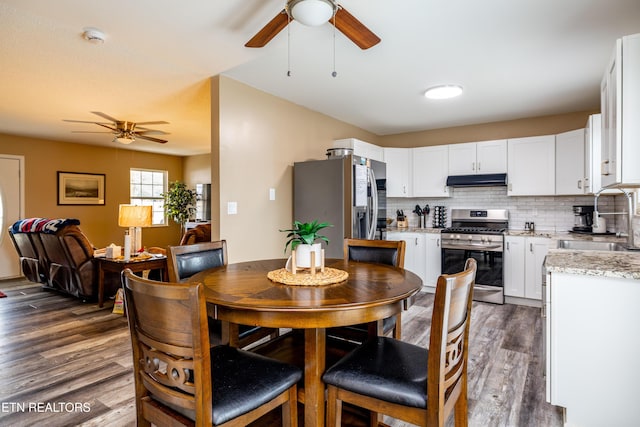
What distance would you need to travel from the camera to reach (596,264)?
1861 millimetres

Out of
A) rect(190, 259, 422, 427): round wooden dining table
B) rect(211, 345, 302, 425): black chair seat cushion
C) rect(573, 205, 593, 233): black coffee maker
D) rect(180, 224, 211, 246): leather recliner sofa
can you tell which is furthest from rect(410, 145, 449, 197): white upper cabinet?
rect(211, 345, 302, 425): black chair seat cushion

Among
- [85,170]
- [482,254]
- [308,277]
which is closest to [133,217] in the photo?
[308,277]

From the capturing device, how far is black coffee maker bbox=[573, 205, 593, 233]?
4.16 meters

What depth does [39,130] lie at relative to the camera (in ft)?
18.3

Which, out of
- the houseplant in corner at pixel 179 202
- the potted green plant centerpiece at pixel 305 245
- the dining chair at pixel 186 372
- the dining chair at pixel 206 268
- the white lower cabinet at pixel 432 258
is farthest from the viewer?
the houseplant in corner at pixel 179 202

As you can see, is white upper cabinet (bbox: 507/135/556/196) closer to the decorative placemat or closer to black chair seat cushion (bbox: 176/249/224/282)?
the decorative placemat

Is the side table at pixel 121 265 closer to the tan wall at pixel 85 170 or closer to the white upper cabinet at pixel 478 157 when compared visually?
the tan wall at pixel 85 170

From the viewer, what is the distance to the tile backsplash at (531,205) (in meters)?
4.19

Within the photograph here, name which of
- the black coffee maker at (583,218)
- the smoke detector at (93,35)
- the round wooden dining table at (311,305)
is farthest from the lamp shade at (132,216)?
the black coffee maker at (583,218)

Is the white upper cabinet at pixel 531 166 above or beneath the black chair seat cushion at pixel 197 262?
above

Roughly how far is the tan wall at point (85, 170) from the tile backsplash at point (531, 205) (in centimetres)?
589

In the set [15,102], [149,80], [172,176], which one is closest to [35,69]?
[149,80]

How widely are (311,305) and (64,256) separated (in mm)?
4230

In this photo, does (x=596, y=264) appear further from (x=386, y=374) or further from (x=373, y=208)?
(x=373, y=208)
